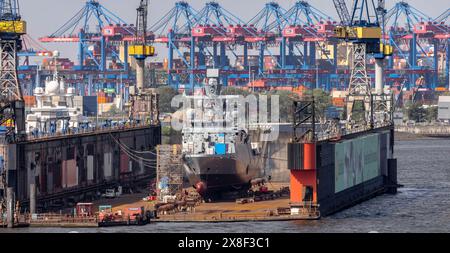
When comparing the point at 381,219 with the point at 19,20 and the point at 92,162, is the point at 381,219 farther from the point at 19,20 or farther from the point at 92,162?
the point at 19,20

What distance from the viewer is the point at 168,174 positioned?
6925 cm

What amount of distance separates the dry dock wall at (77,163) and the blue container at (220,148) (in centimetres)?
827

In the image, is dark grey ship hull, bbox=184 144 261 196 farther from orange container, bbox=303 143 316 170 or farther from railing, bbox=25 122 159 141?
orange container, bbox=303 143 316 170

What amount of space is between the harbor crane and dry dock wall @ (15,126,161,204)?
29.3 feet

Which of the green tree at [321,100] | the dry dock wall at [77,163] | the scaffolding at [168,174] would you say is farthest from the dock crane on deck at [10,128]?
the green tree at [321,100]

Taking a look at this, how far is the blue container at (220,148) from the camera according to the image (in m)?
74.6

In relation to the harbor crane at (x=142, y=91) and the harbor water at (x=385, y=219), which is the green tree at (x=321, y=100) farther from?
the harbor water at (x=385, y=219)

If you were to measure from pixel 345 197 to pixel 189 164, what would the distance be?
984 centimetres

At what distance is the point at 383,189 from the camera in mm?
84562

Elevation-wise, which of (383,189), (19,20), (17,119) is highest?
(19,20)

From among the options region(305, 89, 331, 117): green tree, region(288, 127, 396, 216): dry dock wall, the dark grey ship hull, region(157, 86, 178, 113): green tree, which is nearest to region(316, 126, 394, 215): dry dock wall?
region(288, 127, 396, 216): dry dock wall
